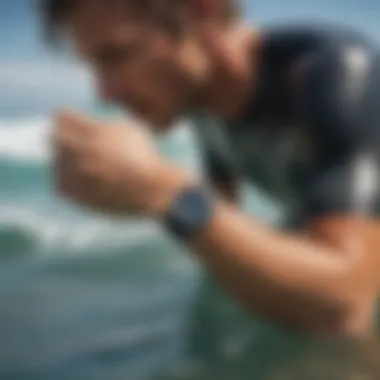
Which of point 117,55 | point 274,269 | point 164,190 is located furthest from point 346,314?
point 117,55

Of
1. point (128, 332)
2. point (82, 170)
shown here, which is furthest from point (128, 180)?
point (128, 332)

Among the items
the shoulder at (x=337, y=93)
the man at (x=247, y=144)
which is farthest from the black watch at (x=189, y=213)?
the shoulder at (x=337, y=93)

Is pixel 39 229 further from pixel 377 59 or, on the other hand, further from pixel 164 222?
pixel 377 59

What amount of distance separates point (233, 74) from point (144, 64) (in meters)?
0.07

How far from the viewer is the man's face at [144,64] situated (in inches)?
27.8

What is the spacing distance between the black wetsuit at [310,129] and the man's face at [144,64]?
41 millimetres

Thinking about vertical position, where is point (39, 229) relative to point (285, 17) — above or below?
below

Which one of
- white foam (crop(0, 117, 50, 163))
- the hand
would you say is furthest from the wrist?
white foam (crop(0, 117, 50, 163))

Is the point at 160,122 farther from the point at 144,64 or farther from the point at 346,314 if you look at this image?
the point at 346,314

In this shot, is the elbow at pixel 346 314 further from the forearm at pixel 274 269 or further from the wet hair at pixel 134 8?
the wet hair at pixel 134 8

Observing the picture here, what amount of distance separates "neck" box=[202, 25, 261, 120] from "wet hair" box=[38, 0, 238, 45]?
22 millimetres

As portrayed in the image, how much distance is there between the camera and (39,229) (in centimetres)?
74

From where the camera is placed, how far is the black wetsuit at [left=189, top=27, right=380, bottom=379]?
0.70 metres

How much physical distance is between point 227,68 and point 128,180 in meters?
0.13
